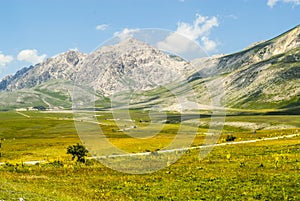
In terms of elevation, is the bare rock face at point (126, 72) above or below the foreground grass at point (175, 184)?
above

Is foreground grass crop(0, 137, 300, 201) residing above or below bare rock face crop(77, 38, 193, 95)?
below

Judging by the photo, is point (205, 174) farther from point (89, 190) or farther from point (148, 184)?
point (89, 190)

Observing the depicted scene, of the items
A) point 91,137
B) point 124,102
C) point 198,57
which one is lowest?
point 91,137

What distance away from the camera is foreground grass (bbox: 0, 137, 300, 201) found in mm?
29891

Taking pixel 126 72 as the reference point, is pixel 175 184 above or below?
below

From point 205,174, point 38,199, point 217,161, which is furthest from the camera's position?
point 217,161

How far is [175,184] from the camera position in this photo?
120 ft

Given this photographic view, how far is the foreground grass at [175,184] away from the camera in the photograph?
98.1ft

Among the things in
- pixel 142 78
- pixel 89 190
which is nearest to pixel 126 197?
pixel 89 190

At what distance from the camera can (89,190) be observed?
3512 centimetres

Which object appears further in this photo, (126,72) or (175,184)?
(175,184)

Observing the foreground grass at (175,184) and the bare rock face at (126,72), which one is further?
the foreground grass at (175,184)

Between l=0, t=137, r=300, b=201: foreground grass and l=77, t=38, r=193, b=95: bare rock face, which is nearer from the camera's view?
l=77, t=38, r=193, b=95: bare rock face

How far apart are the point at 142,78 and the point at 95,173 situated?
17.9m
